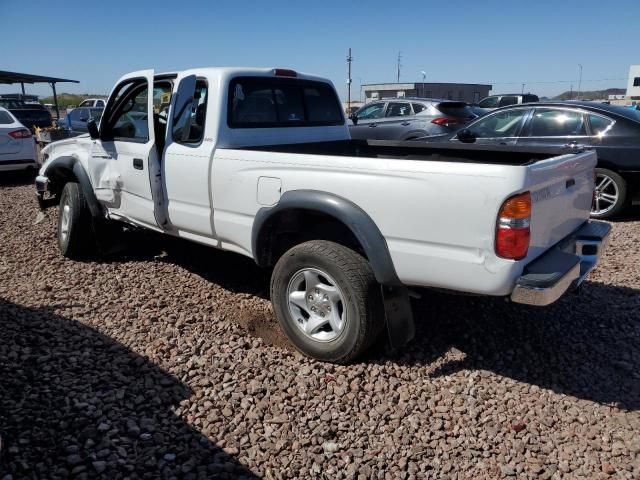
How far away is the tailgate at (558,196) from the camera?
285cm

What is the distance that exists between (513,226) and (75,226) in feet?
14.2

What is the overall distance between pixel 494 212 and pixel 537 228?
0.39m

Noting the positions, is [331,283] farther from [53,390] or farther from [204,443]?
[53,390]

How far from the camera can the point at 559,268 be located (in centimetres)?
293

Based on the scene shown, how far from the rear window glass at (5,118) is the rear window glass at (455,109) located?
29.8ft

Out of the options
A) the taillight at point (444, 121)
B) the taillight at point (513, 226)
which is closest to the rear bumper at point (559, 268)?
the taillight at point (513, 226)

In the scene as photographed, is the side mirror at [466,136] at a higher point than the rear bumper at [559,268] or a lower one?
higher

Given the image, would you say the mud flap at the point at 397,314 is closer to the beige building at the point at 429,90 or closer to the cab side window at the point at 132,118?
the cab side window at the point at 132,118

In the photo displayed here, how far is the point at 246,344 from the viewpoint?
12.4 feet

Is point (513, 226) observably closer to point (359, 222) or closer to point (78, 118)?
point (359, 222)

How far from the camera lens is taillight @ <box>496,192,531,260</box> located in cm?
268

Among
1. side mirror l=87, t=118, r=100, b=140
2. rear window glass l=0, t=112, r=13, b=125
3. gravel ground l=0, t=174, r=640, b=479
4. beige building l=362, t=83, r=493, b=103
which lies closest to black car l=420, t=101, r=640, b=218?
gravel ground l=0, t=174, r=640, b=479

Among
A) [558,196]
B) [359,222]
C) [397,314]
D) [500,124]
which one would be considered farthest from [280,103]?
[500,124]

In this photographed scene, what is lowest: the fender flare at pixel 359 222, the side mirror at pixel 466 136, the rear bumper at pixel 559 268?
the rear bumper at pixel 559 268
